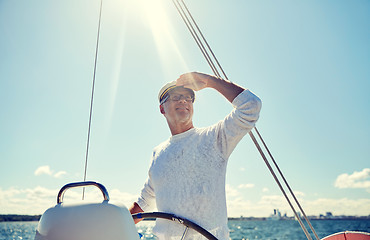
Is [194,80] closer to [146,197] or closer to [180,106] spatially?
[180,106]

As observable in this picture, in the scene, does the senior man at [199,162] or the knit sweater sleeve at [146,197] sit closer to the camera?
the senior man at [199,162]

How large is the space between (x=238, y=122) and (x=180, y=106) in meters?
0.43

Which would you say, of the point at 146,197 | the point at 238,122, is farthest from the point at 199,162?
the point at 146,197

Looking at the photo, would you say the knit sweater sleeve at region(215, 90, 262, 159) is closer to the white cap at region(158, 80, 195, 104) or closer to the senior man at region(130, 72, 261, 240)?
the senior man at region(130, 72, 261, 240)

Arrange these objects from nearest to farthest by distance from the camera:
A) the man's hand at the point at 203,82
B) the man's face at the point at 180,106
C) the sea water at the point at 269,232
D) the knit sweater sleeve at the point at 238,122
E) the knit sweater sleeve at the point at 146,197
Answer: the knit sweater sleeve at the point at 238,122 < the man's hand at the point at 203,82 < the man's face at the point at 180,106 < the knit sweater sleeve at the point at 146,197 < the sea water at the point at 269,232

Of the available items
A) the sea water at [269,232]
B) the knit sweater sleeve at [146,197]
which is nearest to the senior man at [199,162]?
the knit sweater sleeve at [146,197]

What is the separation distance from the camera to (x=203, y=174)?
1521 mm

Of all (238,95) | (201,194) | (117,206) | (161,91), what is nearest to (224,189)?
(201,194)

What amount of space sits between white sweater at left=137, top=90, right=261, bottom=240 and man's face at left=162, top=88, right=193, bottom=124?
0.40 ft

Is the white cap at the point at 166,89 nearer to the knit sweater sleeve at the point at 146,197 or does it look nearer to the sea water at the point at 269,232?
the knit sweater sleeve at the point at 146,197

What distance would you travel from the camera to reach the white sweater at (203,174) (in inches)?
57.6

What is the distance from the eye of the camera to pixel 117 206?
83 cm

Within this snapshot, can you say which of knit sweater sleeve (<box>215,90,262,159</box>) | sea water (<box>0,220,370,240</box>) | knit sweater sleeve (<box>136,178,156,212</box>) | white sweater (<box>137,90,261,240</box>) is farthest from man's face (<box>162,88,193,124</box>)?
sea water (<box>0,220,370,240</box>)

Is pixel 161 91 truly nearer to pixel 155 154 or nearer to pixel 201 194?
pixel 155 154
